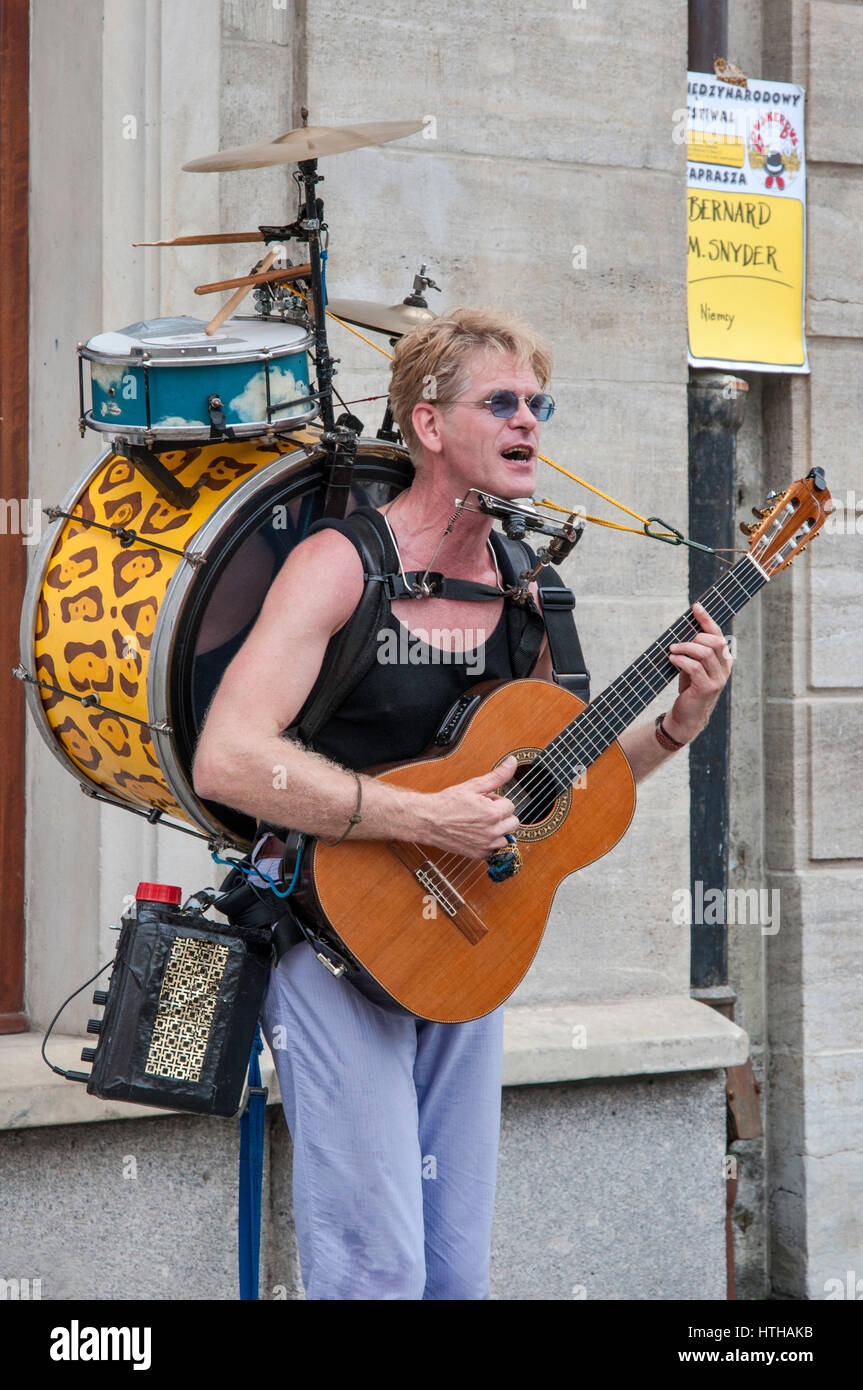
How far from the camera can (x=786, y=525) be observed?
293 centimetres

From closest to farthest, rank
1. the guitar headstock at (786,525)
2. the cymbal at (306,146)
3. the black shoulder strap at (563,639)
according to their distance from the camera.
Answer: the cymbal at (306,146)
the black shoulder strap at (563,639)
the guitar headstock at (786,525)

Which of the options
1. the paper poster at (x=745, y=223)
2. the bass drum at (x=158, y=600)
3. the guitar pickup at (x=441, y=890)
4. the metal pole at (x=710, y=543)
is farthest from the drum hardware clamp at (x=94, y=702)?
the paper poster at (x=745, y=223)

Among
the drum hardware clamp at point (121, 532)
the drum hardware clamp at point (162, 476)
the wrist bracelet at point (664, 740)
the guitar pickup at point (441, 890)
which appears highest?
the drum hardware clamp at point (162, 476)

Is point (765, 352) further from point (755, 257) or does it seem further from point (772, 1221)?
point (772, 1221)

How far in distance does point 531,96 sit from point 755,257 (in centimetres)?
87

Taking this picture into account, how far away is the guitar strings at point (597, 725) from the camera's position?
2.62 m

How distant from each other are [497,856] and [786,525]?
2.96 ft

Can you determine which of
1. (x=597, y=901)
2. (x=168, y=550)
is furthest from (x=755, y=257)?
(x=168, y=550)

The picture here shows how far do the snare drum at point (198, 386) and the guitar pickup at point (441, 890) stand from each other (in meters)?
0.73

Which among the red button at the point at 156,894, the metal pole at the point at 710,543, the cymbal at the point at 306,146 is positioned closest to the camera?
the cymbal at the point at 306,146

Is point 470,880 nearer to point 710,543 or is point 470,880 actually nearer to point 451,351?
point 451,351

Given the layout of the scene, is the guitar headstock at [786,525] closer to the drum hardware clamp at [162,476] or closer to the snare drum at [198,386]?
the snare drum at [198,386]


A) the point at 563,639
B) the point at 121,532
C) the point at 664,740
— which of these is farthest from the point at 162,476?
the point at 664,740
